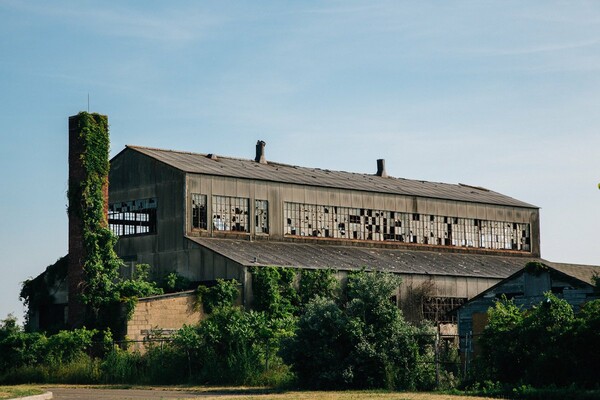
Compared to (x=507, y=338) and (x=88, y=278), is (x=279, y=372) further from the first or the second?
(x=88, y=278)

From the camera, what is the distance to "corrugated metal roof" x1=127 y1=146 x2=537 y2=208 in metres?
58.7

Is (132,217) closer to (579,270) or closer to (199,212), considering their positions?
(199,212)

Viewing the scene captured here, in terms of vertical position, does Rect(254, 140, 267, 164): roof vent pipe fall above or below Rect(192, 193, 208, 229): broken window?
above

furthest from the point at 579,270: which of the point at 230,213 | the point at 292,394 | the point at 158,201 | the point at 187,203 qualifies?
the point at 158,201

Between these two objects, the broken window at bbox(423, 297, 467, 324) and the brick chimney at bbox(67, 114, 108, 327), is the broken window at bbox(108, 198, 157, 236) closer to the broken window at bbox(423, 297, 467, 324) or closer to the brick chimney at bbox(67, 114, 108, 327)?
the brick chimney at bbox(67, 114, 108, 327)

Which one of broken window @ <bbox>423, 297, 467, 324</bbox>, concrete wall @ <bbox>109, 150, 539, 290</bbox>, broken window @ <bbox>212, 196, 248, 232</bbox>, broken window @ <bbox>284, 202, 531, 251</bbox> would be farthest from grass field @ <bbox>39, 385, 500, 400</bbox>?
broken window @ <bbox>284, 202, 531, 251</bbox>

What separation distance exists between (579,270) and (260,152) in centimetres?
2585

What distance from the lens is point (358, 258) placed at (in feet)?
194

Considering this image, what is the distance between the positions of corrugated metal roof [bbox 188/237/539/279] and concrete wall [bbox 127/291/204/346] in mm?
3451

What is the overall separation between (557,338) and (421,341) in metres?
5.98

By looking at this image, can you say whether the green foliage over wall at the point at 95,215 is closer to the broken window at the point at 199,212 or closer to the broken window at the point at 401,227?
the broken window at the point at 199,212

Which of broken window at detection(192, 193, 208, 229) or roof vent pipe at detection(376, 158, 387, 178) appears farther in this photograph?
roof vent pipe at detection(376, 158, 387, 178)

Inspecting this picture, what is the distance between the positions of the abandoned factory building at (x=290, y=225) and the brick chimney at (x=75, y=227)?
5857mm

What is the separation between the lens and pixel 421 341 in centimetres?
3559
